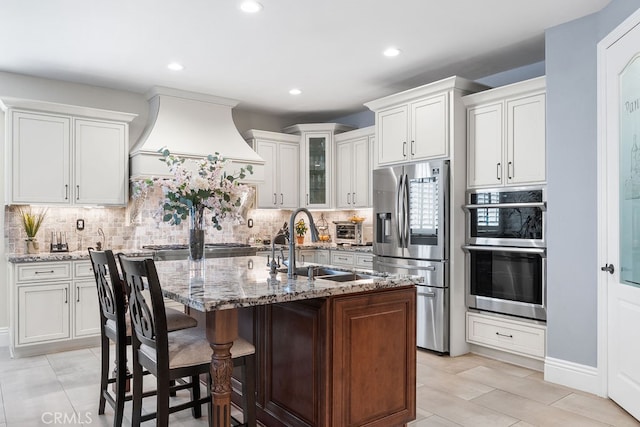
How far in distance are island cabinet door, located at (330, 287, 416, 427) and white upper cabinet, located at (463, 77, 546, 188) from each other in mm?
1912

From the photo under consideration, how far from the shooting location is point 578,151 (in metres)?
3.40

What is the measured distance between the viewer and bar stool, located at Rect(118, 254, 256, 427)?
203cm

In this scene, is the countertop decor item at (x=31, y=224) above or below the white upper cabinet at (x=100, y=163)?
below

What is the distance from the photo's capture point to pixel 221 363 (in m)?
2.04

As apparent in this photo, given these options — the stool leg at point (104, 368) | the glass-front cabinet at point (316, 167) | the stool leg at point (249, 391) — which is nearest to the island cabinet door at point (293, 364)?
the stool leg at point (249, 391)

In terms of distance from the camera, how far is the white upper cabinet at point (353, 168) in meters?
5.89

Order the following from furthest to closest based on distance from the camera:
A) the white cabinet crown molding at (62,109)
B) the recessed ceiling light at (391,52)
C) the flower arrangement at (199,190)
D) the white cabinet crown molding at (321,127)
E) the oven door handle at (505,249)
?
the white cabinet crown molding at (321,127) → the white cabinet crown molding at (62,109) → the recessed ceiling light at (391,52) → the oven door handle at (505,249) → the flower arrangement at (199,190)

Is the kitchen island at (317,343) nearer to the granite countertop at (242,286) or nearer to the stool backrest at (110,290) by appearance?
the granite countertop at (242,286)

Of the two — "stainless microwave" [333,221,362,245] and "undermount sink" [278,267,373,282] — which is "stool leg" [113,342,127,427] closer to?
"undermount sink" [278,267,373,282]

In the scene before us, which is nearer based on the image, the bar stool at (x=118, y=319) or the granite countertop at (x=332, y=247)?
the bar stool at (x=118, y=319)

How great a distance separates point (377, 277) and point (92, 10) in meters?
2.72

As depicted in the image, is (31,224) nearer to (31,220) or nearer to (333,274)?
(31,220)

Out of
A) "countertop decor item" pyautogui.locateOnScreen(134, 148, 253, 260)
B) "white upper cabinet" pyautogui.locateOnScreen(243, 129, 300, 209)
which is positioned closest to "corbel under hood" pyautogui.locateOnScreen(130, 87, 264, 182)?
"white upper cabinet" pyautogui.locateOnScreen(243, 129, 300, 209)

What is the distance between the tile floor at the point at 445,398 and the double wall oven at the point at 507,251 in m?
0.55
